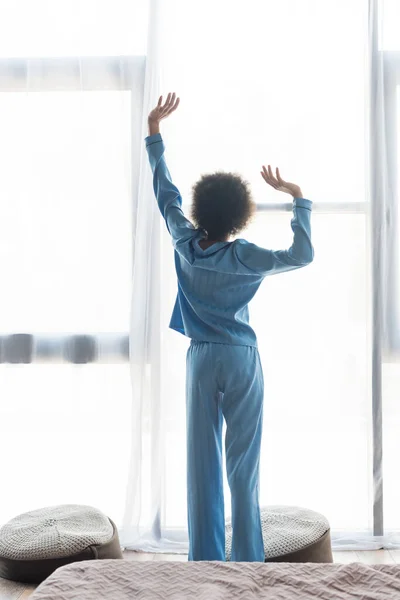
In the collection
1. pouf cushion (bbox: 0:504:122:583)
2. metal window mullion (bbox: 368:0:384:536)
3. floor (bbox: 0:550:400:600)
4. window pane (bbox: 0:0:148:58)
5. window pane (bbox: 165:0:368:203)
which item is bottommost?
floor (bbox: 0:550:400:600)

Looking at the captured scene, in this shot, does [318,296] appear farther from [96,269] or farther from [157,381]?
[96,269]

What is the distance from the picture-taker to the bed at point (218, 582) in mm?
1203

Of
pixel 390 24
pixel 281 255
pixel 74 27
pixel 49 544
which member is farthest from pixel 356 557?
pixel 74 27

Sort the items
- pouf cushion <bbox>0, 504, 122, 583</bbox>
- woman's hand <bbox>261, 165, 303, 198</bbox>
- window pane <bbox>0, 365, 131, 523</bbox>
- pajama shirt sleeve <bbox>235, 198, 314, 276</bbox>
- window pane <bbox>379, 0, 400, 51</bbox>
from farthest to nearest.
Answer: window pane <bbox>0, 365, 131, 523</bbox> → window pane <bbox>379, 0, 400, 51</bbox> → pouf cushion <bbox>0, 504, 122, 583</bbox> → woman's hand <bbox>261, 165, 303, 198</bbox> → pajama shirt sleeve <bbox>235, 198, 314, 276</bbox>

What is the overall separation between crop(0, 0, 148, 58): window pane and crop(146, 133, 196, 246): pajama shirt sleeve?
0.69 meters

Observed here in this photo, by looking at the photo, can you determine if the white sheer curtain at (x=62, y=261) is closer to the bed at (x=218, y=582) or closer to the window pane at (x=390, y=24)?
the window pane at (x=390, y=24)

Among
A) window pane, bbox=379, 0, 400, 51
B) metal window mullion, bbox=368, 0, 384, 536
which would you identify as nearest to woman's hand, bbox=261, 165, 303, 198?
metal window mullion, bbox=368, 0, 384, 536


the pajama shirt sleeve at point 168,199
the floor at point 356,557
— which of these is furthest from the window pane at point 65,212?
the floor at point 356,557

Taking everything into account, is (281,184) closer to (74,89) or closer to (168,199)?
(168,199)

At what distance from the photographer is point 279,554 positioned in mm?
2219

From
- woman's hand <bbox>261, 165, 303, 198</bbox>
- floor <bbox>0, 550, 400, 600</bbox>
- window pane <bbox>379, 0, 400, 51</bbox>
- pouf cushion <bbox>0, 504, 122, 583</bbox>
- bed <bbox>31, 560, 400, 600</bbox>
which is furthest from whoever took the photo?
window pane <bbox>379, 0, 400, 51</bbox>

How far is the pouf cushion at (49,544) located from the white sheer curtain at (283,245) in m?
0.32

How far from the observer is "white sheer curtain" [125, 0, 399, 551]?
262 centimetres

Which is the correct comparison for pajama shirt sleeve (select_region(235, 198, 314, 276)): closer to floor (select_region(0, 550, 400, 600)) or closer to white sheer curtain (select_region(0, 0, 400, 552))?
white sheer curtain (select_region(0, 0, 400, 552))
